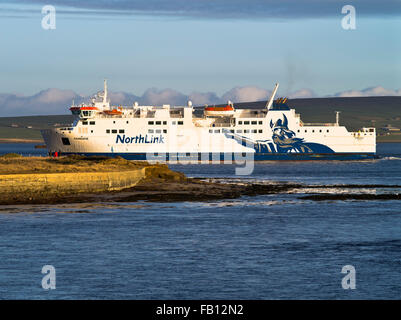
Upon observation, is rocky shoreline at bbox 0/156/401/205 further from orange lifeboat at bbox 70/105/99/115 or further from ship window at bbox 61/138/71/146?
orange lifeboat at bbox 70/105/99/115

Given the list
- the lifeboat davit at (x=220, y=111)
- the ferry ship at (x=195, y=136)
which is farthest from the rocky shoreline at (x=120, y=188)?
the lifeboat davit at (x=220, y=111)

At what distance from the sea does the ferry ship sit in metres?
55.0

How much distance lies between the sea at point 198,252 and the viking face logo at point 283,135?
184 feet

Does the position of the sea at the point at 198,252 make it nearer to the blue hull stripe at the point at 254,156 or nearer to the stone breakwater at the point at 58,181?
the stone breakwater at the point at 58,181

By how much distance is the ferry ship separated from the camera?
90.2 m

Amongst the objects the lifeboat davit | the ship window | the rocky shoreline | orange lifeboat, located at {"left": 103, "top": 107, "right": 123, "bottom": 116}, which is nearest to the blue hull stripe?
the lifeboat davit

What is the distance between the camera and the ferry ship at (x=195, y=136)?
3553 inches

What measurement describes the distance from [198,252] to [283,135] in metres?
70.7

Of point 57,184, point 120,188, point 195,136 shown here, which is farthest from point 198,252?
point 195,136

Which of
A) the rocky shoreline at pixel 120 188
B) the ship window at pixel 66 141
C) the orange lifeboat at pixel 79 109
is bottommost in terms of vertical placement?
the rocky shoreline at pixel 120 188

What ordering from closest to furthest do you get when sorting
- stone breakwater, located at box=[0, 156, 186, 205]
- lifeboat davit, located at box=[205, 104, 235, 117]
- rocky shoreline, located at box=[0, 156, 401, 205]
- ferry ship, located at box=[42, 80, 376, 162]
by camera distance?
1. stone breakwater, located at box=[0, 156, 186, 205]
2. rocky shoreline, located at box=[0, 156, 401, 205]
3. ferry ship, located at box=[42, 80, 376, 162]
4. lifeboat davit, located at box=[205, 104, 235, 117]

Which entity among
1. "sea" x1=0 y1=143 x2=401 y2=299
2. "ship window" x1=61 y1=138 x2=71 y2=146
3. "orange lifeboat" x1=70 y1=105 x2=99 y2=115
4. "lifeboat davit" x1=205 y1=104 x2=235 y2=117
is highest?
"orange lifeboat" x1=70 y1=105 x2=99 y2=115
